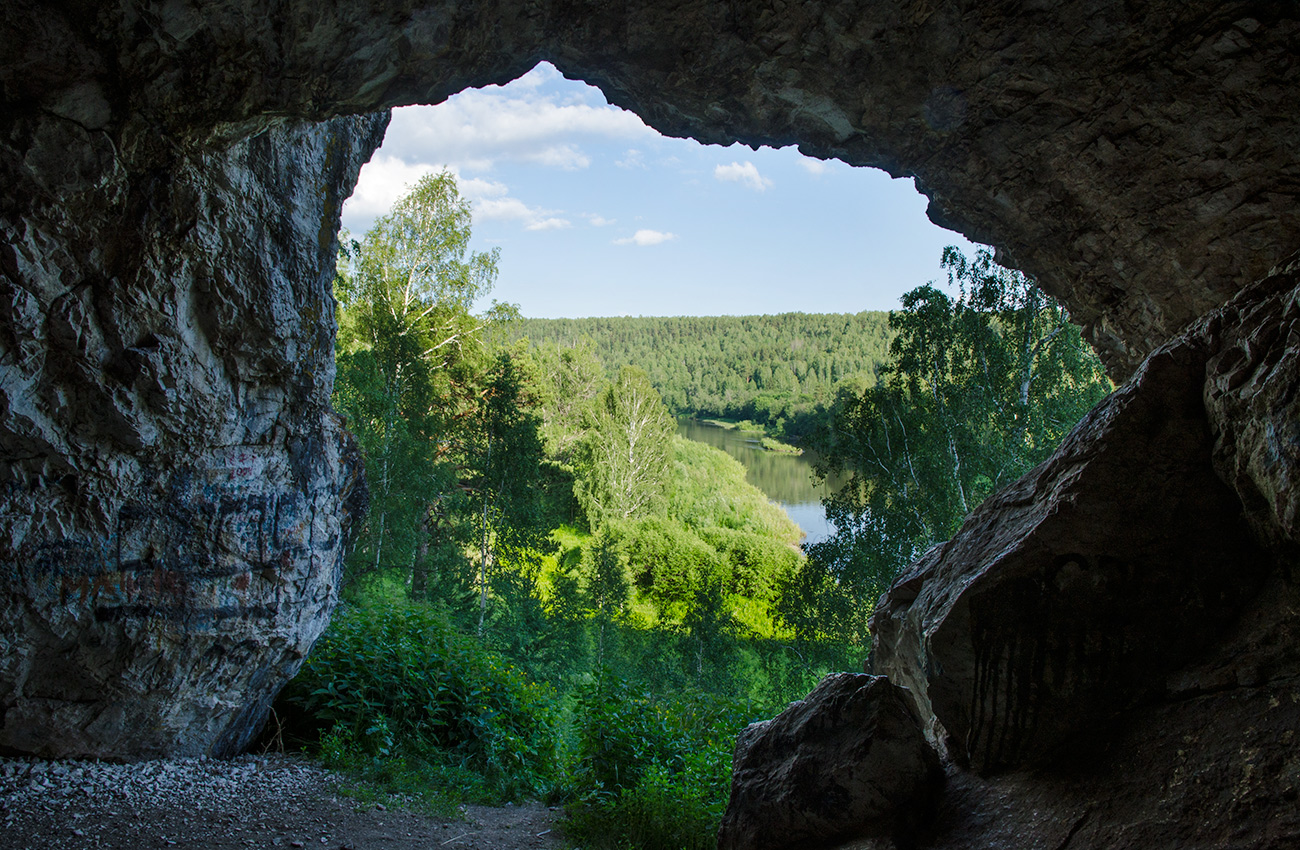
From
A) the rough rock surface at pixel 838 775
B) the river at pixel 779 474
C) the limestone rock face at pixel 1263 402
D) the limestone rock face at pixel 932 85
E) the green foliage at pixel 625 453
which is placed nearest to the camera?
the limestone rock face at pixel 1263 402

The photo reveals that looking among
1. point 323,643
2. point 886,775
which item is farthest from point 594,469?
point 886,775

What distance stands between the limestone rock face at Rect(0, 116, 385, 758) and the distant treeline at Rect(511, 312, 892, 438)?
39.0m

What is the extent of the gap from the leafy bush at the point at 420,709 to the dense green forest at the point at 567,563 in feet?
0.10

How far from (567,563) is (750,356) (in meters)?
55.2

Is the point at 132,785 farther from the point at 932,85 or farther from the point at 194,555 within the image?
the point at 932,85

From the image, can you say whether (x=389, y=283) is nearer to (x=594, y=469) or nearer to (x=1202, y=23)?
(x=594, y=469)

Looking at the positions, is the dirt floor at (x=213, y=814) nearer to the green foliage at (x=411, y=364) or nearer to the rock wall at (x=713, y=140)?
the rock wall at (x=713, y=140)

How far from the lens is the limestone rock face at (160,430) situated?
474 cm

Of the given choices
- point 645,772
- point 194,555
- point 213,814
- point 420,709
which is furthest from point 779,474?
point 213,814

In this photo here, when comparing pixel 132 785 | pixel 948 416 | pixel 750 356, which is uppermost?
pixel 750 356

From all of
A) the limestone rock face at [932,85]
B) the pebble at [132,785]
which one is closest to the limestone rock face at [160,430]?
the pebble at [132,785]

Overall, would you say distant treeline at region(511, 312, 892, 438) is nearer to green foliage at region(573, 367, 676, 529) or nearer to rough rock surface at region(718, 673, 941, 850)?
green foliage at region(573, 367, 676, 529)

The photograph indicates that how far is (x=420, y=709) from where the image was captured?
7977mm

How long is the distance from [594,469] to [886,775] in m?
23.7
